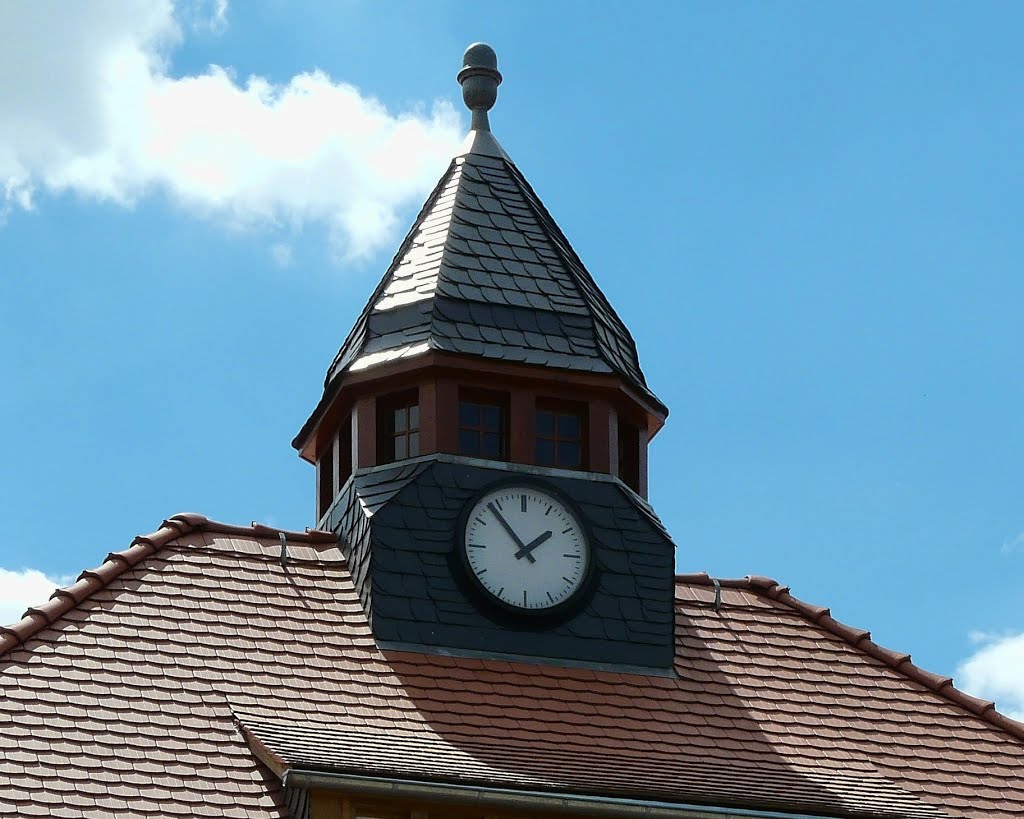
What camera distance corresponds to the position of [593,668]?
24062mm

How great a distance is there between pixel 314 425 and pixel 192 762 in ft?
21.5

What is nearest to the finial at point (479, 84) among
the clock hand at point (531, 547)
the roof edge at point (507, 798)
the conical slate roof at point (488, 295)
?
the conical slate roof at point (488, 295)

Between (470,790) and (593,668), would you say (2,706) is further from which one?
(593,668)

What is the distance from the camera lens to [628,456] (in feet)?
86.5

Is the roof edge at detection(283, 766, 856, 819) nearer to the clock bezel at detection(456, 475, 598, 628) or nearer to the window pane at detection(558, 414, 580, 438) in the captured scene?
the clock bezel at detection(456, 475, 598, 628)

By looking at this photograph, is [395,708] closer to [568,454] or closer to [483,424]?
[483,424]

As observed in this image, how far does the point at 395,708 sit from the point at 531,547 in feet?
9.15

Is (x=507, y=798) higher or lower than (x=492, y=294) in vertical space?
lower

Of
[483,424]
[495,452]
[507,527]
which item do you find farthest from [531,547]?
[483,424]

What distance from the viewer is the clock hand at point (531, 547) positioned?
24609 mm

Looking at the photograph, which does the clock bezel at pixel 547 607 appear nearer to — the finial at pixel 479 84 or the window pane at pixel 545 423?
the window pane at pixel 545 423

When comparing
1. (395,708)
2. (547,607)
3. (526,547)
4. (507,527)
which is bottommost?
(395,708)

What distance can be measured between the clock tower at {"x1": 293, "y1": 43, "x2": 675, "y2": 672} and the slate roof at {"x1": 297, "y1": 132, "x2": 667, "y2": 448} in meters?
0.02

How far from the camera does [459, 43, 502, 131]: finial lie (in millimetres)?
28297
